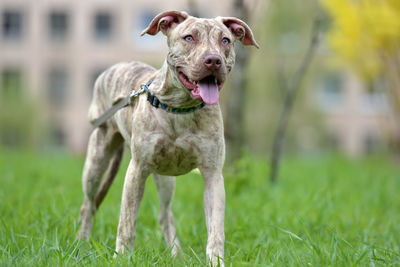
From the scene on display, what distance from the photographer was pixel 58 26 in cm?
3148

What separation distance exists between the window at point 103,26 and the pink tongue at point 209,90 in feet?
97.0

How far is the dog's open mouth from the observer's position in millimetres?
2990

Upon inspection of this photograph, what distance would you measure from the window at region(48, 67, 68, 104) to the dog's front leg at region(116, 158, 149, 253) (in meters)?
29.4

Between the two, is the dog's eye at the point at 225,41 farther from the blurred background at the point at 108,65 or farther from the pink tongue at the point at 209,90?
the blurred background at the point at 108,65

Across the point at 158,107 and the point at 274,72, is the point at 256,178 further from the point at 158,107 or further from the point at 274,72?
the point at 274,72

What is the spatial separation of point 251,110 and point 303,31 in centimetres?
424

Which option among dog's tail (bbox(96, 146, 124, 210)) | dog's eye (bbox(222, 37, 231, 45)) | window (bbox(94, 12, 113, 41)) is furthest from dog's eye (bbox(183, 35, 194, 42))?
window (bbox(94, 12, 113, 41))

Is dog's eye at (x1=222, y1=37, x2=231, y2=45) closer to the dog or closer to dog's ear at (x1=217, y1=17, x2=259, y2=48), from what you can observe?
the dog

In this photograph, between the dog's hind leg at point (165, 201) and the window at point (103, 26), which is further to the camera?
the window at point (103, 26)

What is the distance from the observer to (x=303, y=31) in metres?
22.7

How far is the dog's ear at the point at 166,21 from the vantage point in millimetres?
3322

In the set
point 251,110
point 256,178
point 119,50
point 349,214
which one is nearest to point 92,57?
point 119,50

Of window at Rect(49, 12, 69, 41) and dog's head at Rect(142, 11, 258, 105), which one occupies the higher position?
window at Rect(49, 12, 69, 41)

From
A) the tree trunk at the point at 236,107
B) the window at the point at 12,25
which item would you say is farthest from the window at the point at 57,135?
the tree trunk at the point at 236,107
